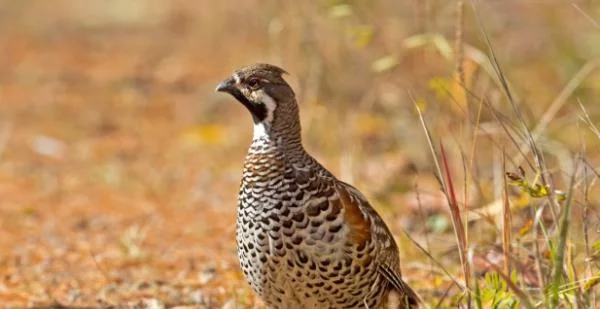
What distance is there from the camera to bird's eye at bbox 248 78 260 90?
4.64m

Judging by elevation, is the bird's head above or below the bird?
above

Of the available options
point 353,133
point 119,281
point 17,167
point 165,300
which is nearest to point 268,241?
point 165,300

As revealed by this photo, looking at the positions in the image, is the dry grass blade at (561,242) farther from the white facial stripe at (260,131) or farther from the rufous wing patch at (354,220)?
the white facial stripe at (260,131)

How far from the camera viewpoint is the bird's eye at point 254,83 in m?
4.64

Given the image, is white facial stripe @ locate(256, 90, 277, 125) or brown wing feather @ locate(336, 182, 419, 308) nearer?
brown wing feather @ locate(336, 182, 419, 308)

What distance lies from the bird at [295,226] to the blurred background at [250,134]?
0.28 metres

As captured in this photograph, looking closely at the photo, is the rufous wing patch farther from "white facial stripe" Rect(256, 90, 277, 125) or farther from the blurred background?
"white facial stripe" Rect(256, 90, 277, 125)

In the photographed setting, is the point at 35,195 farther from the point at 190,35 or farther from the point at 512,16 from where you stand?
the point at 512,16

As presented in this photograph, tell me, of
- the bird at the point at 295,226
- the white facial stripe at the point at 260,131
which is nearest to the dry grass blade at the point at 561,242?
the bird at the point at 295,226

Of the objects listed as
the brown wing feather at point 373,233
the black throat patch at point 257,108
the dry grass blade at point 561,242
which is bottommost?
the dry grass blade at point 561,242

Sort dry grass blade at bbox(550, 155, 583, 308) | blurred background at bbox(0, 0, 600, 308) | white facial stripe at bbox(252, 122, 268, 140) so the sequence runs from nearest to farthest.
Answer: dry grass blade at bbox(550, 155, 583, 308) < white facial stripe at bbox(252, 122, 268, 140) < blurred background at bbox(0, 0, 600, 308)

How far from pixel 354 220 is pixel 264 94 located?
60cm

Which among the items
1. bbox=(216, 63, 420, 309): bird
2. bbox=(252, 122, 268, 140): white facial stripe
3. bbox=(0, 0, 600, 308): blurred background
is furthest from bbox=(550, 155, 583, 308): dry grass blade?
bbox=(252, 122, 268, 140): white facial stripe

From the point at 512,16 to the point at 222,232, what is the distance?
6.50m
